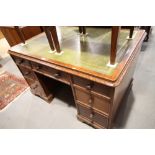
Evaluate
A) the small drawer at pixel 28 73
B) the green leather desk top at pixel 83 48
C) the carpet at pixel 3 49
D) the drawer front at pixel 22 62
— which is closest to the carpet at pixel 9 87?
the small drawer at pixel 28 73

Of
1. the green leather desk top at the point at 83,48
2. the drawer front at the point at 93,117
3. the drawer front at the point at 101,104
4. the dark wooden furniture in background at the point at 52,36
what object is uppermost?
the dark wooden furniture in background at the point at 52,36

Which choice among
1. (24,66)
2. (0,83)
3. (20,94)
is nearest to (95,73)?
(24,66)

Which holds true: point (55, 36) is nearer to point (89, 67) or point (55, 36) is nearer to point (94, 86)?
point (89, 67)

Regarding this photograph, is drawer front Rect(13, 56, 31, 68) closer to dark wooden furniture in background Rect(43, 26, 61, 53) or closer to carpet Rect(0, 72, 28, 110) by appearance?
dark wooden furniture in background Rect(43, 26, 61, 53)

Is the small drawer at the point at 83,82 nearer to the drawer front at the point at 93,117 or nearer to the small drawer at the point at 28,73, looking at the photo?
the drawer front at the point at 93,117

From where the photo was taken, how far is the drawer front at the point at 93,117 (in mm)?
1237

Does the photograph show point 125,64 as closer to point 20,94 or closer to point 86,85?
point 86,85

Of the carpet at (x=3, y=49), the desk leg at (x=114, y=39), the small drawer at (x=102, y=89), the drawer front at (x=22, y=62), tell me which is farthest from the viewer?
the carpet at (x=3, y=49)

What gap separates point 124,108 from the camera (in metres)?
1.62

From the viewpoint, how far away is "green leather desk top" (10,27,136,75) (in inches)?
39.1

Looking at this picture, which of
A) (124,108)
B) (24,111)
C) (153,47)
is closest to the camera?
(124,108)

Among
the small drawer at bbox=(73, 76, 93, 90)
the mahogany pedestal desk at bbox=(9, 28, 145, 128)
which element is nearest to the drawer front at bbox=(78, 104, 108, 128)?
the mahogany pedestal desk at bbox=(9, 28, 145, 128)

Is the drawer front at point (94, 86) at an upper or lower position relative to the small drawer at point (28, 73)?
upper
